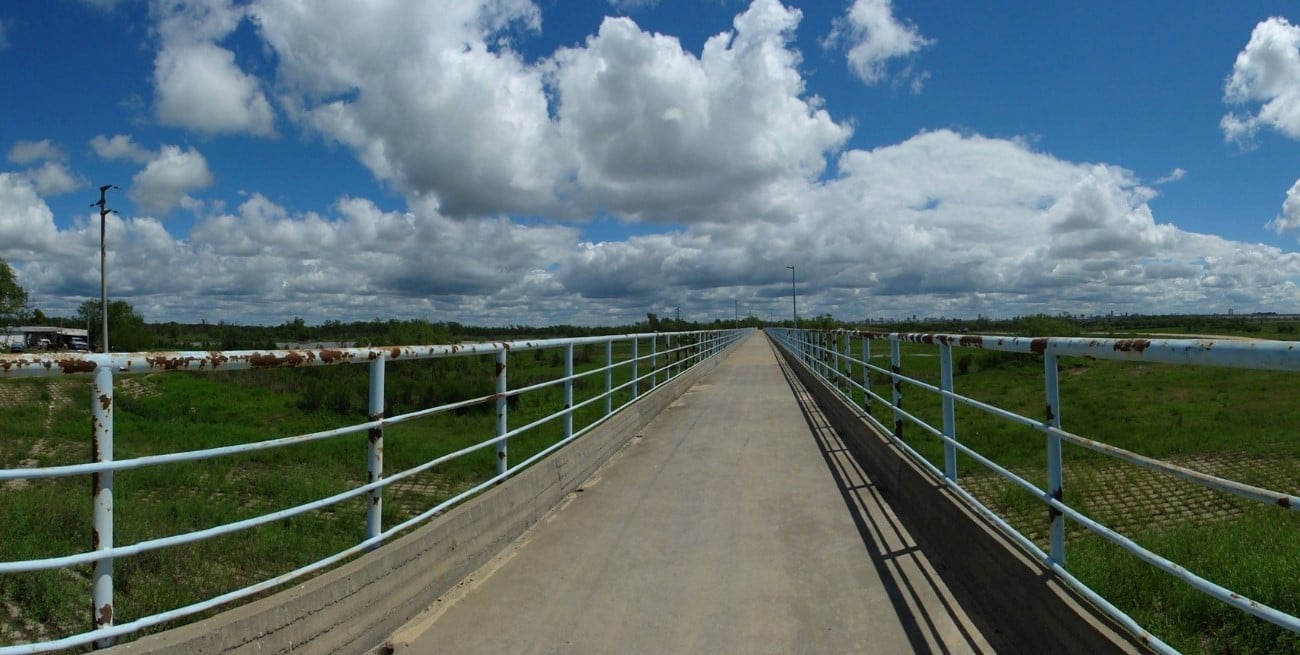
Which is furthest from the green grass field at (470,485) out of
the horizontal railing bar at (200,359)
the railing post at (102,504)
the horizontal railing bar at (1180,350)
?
the horizontal railing bar at (200,359)

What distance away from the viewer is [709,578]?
4.61 meters

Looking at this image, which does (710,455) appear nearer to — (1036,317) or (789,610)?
(789,610)

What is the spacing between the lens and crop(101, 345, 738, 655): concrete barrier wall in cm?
293

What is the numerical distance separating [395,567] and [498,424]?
2039mm

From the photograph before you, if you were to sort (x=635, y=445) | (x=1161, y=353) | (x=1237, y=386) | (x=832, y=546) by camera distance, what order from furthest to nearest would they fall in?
(x=1237, y=386)
(x=635, y=445)
(x=832, y=546)
(x=1161, y=353)

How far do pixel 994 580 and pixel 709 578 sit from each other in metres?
1.63

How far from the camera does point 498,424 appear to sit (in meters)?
5.96

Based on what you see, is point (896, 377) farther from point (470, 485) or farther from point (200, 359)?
point (200, 359)

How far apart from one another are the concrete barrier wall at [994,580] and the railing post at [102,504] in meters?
3.74

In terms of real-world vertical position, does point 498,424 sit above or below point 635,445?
above

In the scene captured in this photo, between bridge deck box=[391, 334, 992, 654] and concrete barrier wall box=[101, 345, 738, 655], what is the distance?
14 cm

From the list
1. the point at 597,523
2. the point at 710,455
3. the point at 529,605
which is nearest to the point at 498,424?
the point at 597,523

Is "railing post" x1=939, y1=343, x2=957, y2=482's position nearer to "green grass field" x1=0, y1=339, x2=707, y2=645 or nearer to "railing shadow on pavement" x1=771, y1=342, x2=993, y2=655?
"railing shadow on pavement" x1=771, y1=342, x2=993, y2=655

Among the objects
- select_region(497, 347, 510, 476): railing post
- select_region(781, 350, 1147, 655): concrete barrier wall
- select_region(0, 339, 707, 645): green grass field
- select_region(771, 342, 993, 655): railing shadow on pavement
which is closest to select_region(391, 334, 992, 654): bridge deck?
select_region(771, 342, 993, 655): railing shadow on pavement
